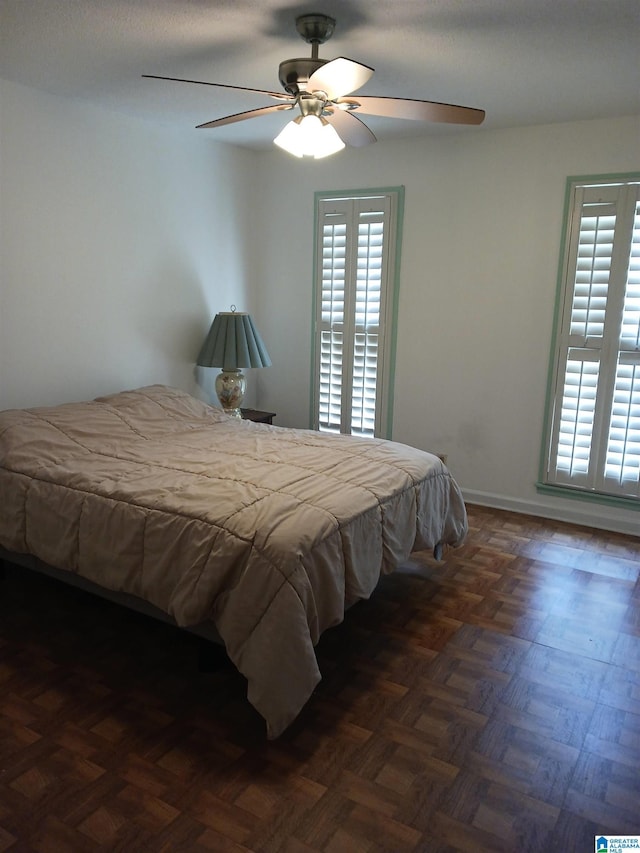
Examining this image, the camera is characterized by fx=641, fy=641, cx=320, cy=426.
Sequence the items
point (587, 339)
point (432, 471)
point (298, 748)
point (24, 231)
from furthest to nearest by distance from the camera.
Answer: point (587, 339), point (24, 231), point (432, 471), point (298, 748)

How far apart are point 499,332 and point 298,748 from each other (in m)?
2.84

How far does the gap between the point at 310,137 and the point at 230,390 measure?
6.74 ft

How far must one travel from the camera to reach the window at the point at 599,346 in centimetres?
352

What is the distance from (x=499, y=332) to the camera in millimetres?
4000

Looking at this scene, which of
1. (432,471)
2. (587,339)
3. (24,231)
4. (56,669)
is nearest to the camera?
(56,669)

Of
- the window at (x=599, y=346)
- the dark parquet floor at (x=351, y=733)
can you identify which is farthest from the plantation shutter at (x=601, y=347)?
the dark parquet floor at (x=351, y=733)

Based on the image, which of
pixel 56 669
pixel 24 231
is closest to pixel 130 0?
pixel 24 231

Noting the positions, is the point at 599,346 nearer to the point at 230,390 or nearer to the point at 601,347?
the point at 601,347

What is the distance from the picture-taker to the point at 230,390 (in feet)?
13.7

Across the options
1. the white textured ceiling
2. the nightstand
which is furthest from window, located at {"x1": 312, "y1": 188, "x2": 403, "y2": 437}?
the white textured ceiling

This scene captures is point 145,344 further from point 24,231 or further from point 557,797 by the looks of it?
point 557,797

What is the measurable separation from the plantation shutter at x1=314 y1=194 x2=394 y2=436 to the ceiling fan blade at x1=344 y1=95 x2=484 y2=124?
5.83 ft

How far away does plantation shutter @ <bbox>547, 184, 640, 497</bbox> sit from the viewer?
3.52m

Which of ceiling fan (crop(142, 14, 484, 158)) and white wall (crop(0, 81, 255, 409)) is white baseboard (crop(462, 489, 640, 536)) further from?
ceiling fan (crop(142, 14, 484, 158))
